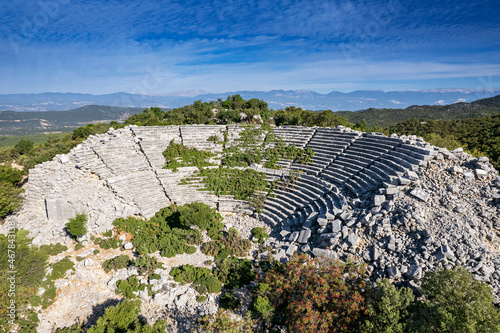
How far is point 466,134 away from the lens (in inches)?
1753

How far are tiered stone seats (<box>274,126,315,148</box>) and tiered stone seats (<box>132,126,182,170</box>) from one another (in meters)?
13.0

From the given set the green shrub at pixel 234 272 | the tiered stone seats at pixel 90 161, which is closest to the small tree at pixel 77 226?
the tiered stone seats at pixel 90 161

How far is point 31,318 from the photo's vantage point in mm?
12297

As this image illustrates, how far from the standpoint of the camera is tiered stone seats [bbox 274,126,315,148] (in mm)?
27706

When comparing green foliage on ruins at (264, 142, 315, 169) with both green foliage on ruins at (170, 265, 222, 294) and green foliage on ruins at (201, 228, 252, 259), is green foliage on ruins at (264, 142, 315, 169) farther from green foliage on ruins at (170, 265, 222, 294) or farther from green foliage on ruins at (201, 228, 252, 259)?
green foliage on ruins at (170, 265, 222, 294)

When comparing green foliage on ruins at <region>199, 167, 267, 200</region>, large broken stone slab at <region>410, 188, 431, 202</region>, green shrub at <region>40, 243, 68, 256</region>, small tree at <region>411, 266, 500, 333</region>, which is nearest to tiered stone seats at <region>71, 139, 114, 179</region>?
green shrub at <region>40, 243, 68, 256</region>

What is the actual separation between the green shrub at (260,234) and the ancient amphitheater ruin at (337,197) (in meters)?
0.90

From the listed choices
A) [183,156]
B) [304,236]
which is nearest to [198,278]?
[304,236]

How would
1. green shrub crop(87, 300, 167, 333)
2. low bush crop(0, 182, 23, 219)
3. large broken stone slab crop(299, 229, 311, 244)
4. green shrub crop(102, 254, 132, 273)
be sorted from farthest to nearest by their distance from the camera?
low bush crop(0, 182, 23, 219), large broken stone slab crop(299, 229, 311, 244), green shrub crop(102, 254, 132, 273), green shrub crop(87, 300, 167, 333)

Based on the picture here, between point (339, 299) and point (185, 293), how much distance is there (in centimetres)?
903

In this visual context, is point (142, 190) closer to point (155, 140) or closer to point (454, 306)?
point (155, 140)

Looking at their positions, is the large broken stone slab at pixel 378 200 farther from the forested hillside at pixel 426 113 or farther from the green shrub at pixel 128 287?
the forested hillside at pixel 426 113

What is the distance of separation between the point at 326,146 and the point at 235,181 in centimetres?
1089

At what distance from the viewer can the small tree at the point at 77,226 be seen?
57.0 ft
